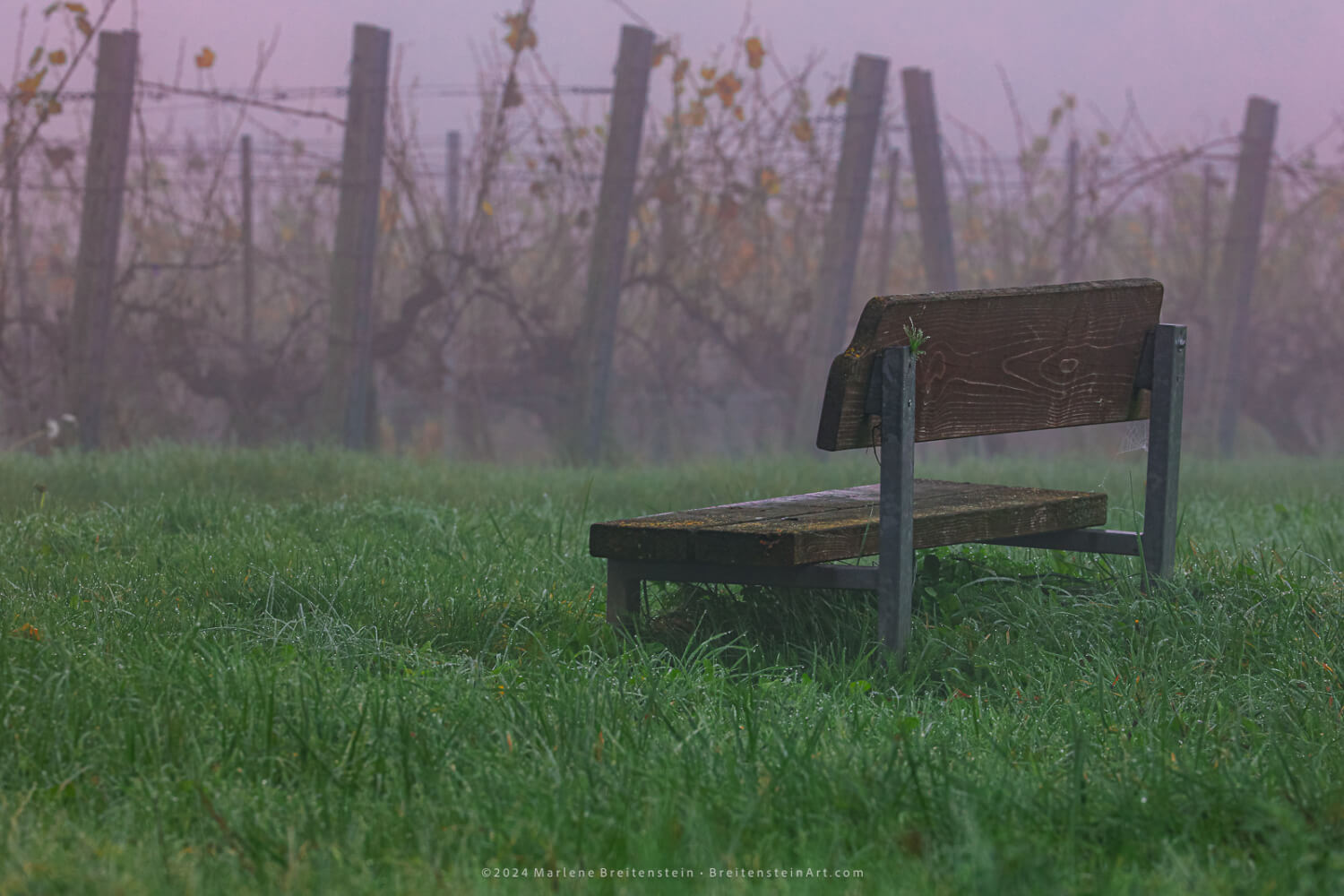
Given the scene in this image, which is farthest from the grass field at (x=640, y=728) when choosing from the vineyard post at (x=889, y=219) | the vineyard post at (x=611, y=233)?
the vineyard post at (x=889, y=219)

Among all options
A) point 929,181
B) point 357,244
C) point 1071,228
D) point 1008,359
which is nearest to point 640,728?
point 1008,359

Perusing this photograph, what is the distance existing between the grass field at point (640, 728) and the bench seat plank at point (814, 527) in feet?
0.69

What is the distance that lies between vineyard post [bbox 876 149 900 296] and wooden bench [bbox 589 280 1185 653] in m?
7.11

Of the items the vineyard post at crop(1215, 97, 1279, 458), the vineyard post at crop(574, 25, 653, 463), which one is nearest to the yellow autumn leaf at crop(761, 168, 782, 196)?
the vineyard post at crop(574, 25, 653, 463)

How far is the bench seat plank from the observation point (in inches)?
117

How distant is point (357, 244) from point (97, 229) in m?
1.71

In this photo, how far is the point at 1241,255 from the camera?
418 inches

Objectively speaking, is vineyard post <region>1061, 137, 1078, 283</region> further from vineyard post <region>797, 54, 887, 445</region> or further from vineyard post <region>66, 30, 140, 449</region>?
vineyard post <region>66, 30, 140, 449</region>

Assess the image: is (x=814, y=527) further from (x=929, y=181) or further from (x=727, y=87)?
(x=727, y=87)

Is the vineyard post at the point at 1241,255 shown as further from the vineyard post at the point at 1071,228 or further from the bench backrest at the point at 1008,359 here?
the bench backrest at the point at 1008,359

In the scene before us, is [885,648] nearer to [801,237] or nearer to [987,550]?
[987,550]

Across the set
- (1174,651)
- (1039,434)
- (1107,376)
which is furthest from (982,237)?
(1174,651)

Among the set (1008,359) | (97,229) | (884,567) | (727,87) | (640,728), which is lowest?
(640,728)

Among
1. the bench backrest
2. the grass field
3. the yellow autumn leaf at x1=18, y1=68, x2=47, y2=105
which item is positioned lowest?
the grass field
